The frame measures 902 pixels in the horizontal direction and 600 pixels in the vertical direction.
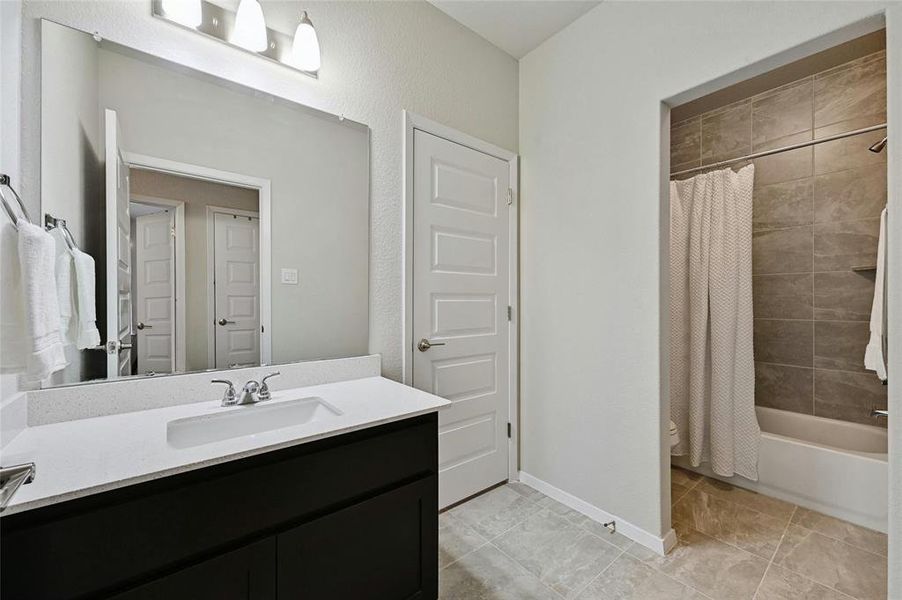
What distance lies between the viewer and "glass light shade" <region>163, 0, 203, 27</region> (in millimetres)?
1331

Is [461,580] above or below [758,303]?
below

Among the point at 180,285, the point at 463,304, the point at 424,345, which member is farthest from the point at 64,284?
the point at 463,304

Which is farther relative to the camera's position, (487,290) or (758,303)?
(758,303)

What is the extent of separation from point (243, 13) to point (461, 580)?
2404 millimetres

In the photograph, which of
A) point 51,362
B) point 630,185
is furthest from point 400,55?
point 51,362

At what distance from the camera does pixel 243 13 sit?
1416mm

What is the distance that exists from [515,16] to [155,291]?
2247mm

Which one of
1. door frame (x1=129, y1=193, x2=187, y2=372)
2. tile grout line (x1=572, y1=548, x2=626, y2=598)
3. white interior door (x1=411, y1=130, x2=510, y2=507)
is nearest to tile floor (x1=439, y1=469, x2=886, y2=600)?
tile grout line (x1=572, y1=548, x2=626, y2=598)

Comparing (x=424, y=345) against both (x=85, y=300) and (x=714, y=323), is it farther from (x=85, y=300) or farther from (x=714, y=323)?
(x=714, y=323)

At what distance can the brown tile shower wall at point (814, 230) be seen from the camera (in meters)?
2.34

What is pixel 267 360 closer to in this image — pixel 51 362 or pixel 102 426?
pixel 102 426

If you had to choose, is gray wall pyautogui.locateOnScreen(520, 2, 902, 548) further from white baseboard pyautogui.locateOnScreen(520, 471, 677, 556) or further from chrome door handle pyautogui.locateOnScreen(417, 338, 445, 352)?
chrome door handle pyautogui.locateOnScreen(417, 338, 445, 352)

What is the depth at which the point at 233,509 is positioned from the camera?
0.96 meters

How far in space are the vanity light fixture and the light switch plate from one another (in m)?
0.85
